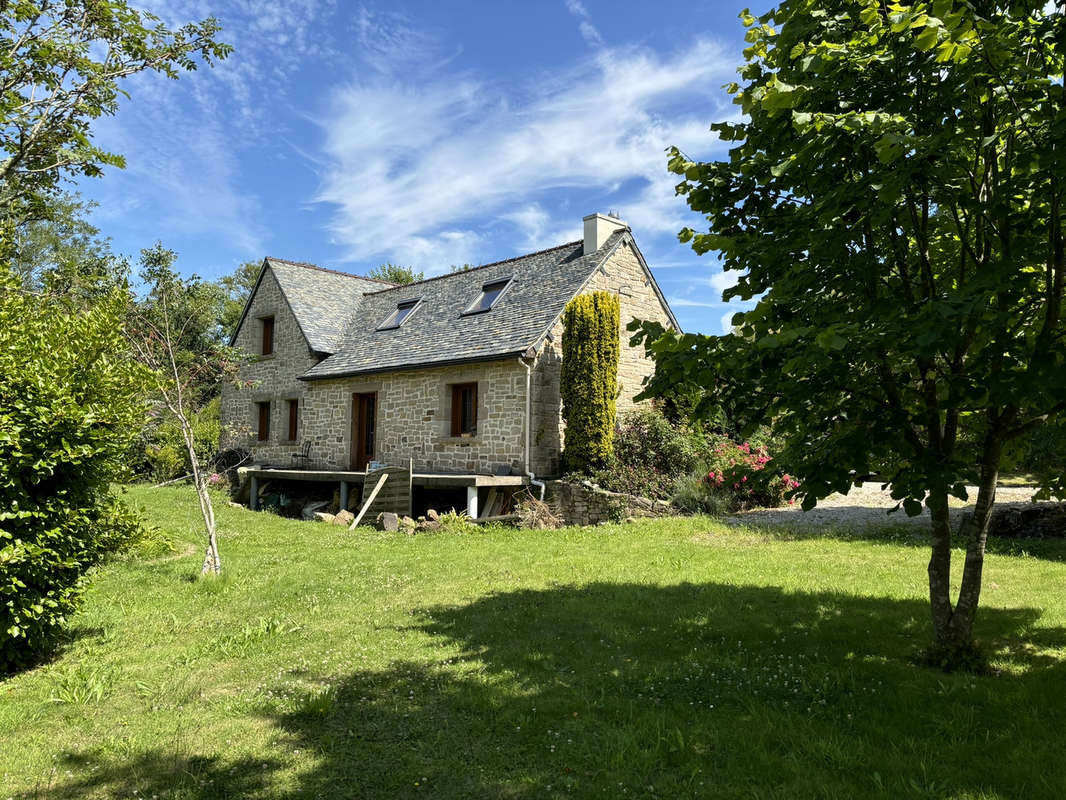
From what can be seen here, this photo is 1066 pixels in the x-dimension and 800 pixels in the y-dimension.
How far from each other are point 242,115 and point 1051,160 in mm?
9642

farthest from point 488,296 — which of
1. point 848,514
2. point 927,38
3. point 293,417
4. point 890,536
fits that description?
point 927,38

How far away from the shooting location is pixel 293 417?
67.6 ft

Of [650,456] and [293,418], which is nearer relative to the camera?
[650,456]

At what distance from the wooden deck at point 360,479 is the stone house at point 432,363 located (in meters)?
0.45

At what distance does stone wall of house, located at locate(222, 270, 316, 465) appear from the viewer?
65.8 ft

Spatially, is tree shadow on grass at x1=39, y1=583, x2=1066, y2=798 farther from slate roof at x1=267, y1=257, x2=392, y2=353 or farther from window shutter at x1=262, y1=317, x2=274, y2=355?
window shutter at x1=262, y1=317, x2=274, y2=355

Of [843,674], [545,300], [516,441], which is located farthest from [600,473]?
[843,674]

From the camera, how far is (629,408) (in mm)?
15547

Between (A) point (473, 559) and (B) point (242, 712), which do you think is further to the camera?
(A) point (473, 559)

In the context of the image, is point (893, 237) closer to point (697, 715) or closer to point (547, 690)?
point (697, 715)

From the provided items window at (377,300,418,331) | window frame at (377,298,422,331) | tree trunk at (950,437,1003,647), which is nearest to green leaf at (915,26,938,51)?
tree trunk at (950,437,1003,647)

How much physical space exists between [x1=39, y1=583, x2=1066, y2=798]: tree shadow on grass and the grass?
0.02 metres

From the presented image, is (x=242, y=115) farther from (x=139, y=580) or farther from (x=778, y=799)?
(x=778, y=799)

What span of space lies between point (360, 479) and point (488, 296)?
5963 millimetres
